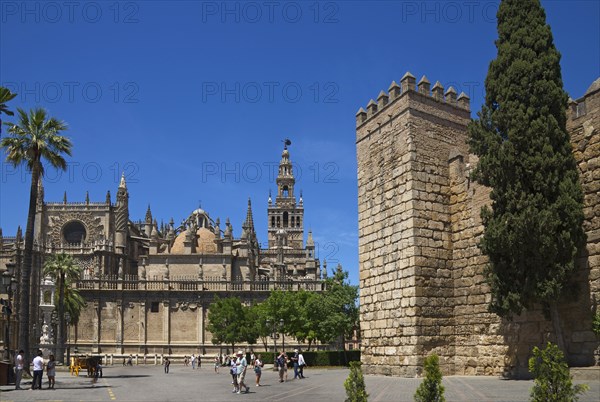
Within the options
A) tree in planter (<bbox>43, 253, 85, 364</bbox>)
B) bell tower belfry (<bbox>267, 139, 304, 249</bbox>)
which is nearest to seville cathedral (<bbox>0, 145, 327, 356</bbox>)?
tree in planter (<bbox>43, 253, 85, 364</bbox>)

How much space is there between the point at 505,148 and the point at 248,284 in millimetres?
47349

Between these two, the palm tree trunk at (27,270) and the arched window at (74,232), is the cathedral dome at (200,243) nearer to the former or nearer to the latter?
the arched window at (74,232)

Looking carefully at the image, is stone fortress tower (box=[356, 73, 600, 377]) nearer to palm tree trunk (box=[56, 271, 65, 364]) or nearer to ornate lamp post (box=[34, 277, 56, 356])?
palm tree trunk (box=[56, 271, 65, 364])

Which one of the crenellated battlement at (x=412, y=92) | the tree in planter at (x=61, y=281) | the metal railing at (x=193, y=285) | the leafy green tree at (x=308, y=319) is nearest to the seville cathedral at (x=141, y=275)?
the metal railing at (x=193, y=285)

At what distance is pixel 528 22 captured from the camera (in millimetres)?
17516

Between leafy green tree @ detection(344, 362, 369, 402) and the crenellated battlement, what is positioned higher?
the crenellated battlement

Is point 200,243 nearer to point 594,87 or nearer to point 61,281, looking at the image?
point 61,281

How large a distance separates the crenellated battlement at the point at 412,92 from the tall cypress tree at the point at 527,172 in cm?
339

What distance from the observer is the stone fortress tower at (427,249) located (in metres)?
19.1

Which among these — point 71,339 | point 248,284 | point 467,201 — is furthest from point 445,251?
point 71,339

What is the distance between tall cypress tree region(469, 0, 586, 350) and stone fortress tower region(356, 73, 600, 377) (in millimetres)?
1224

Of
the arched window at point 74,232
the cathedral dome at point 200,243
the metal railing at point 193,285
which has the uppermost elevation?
the arched window at point 74,232

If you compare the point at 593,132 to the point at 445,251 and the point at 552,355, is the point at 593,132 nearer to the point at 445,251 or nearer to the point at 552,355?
the point at 445,251

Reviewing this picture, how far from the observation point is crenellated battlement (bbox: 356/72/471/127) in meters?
21.0
